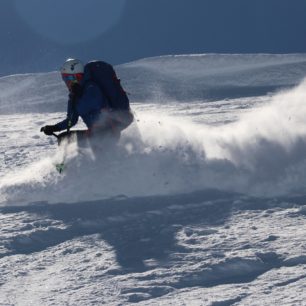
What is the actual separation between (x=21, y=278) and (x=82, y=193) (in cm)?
A: 259

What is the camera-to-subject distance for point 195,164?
29.5ft

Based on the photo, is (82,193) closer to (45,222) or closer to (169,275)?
(45,222)

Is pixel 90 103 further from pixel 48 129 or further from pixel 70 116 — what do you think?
pixel 48 129

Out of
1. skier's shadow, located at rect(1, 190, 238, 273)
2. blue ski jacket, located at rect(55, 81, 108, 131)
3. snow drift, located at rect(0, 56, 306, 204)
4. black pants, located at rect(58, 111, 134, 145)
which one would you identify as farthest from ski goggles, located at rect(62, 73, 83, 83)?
skier's shadow, located at rect(1, 190, 238, 273)

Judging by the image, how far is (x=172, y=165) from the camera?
29.5ft

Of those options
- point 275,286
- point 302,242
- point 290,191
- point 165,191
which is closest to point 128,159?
point 165,191

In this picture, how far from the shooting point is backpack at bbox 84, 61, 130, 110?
30.7 ft

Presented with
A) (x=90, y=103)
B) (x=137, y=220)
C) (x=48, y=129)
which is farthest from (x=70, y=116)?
(x=137, y=220)

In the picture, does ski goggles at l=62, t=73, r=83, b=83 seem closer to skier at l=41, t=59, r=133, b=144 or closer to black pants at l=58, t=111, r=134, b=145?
skier at l=41, t=59, r=133, b=144

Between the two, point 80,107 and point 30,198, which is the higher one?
point 80,107

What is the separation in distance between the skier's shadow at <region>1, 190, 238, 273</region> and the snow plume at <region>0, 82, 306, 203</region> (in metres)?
0.32

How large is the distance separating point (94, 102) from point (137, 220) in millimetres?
2107

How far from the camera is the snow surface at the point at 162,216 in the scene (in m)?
5.80

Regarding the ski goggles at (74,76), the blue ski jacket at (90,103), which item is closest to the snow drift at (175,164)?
the blue ski jacket at (90,103)
